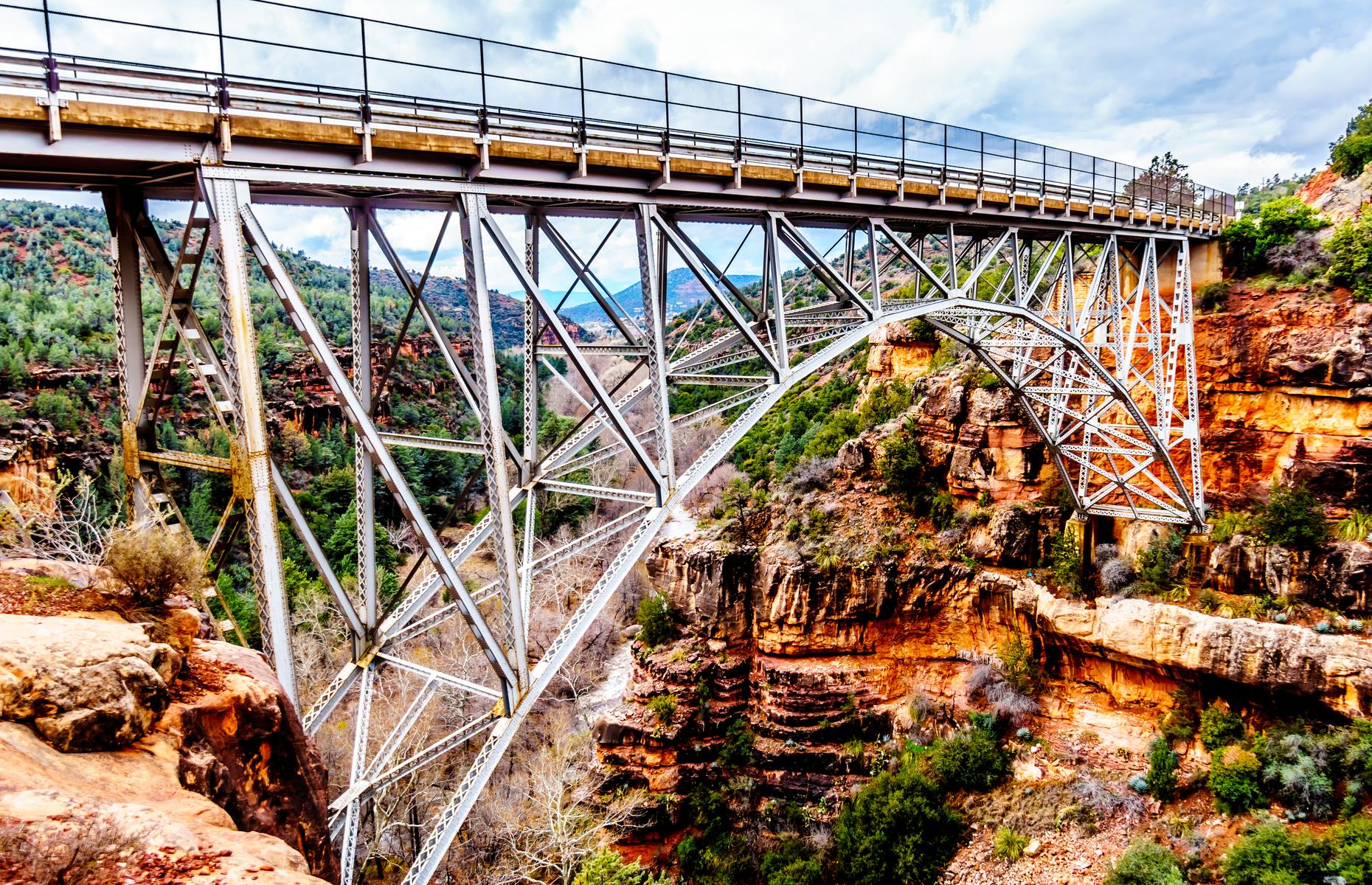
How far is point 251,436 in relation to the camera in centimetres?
541

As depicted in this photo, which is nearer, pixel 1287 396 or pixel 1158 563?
pixel 1158 563

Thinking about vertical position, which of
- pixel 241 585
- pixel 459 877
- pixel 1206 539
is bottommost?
pixel 459 877

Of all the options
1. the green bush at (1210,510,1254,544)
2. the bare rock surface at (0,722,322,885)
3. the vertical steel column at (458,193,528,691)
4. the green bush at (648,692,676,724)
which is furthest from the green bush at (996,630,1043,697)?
the bare rock surface at (0,722,322,885)

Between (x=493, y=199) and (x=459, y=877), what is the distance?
14.7 meters

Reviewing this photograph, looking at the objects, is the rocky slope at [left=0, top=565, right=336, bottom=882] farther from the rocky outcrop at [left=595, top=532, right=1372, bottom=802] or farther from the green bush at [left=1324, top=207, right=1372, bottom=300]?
the green bush at [left=1324, top=207, right=1372, bottom=300]

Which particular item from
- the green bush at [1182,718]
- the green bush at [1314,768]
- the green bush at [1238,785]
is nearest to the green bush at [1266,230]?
the green bush at [1182,718]

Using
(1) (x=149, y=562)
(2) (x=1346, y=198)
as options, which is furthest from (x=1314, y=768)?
(1) (x=149, y=562)

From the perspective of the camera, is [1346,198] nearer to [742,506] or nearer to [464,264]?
[742,506]

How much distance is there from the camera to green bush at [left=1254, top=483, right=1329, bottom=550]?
15.2 m

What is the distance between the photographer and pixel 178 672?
475 cm

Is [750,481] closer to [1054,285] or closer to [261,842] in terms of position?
[1054,285]

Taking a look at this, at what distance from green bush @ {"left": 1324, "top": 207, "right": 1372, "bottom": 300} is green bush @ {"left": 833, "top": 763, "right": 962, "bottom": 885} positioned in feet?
50.4

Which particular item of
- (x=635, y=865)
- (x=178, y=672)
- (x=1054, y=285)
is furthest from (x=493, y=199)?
(x=1054, y=285)

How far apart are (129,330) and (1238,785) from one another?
1877 centimetres
